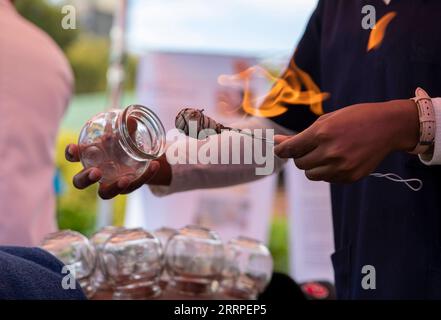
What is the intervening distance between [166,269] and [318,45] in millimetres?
597

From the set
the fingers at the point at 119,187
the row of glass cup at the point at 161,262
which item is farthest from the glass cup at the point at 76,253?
the fingers at the point at 119,187

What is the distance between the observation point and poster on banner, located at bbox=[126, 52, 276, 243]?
256cm

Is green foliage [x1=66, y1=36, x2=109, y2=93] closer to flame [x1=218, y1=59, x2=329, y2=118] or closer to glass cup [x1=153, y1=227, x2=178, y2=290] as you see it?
glass cup [x1=153, y1=227, x2=178, y2=290]

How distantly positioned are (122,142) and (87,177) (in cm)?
8

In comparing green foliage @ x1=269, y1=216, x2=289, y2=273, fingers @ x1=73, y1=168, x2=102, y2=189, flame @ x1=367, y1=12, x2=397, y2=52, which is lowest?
green foliage @ x1=269, y1=216, x2=289, y2=273

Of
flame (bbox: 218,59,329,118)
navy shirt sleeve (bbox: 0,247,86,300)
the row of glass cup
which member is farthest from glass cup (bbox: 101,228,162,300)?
flame (bbox: 218,59,329,118)

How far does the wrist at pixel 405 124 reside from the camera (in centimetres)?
73

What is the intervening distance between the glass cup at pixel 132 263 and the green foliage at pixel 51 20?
2213 millimetres

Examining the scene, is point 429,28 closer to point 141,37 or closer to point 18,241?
point 18,241

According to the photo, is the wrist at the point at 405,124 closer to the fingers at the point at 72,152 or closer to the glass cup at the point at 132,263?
the fingers at the point at 72,152

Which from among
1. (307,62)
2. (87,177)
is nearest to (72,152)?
(87,177)

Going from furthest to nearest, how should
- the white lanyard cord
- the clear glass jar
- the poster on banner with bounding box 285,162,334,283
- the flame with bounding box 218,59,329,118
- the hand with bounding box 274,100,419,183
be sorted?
the poster on banner with bounding box 285,162,334,283
the flame with bounding box 218,59,329,118
the white lanyard cord
the clear glass jar
the hand with bounding box 274,100,419,183

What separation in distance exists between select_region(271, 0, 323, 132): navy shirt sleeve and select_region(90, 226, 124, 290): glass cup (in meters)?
0.46

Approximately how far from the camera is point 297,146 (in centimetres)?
72
